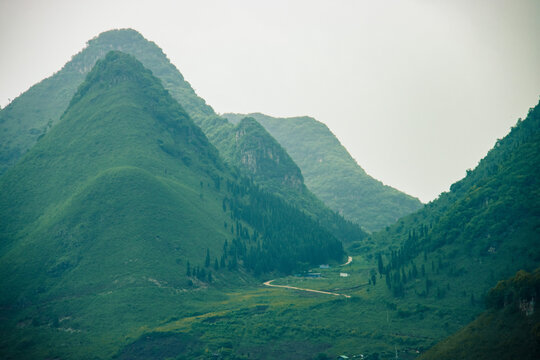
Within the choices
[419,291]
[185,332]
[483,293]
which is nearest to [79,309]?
[185,332]

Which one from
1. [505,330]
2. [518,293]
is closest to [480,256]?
[518,293]

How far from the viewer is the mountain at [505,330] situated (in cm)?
10519

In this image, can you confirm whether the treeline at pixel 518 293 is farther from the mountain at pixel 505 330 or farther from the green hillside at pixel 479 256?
the green hillside at pixel 479 256

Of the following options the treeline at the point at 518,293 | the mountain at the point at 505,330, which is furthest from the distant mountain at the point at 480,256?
the treeline at the point at 518,293

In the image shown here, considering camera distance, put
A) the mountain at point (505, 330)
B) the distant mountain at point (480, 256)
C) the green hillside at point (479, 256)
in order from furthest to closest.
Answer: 1. the green hillside at point (479, 256)
2. the distant mountain at point (480, 256)
3. the mountain at point (505, 330)

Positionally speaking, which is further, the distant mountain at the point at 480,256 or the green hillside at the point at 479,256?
the green hillside at the point at 479,256

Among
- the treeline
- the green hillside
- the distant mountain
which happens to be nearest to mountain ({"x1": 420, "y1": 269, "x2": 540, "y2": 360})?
the treeline

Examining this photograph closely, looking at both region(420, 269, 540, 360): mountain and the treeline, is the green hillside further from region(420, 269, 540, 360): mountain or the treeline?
the treeline

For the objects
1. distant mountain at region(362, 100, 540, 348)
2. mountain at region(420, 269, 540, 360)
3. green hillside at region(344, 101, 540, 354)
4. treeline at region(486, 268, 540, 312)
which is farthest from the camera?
green hillside at region(344, 101, 540, 354)

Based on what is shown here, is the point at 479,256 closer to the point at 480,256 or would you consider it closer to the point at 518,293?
the point at 480,256

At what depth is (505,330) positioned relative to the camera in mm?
113250

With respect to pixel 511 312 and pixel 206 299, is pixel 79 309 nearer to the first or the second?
pixel 206 299

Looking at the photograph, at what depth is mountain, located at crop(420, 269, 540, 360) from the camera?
345 ft

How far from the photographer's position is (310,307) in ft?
601
